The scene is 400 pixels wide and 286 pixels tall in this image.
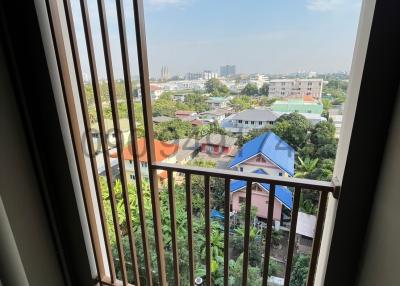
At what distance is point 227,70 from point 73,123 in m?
0.93

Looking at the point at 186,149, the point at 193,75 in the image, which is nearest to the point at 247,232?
the point at 186,149

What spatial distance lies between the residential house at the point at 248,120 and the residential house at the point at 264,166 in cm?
6

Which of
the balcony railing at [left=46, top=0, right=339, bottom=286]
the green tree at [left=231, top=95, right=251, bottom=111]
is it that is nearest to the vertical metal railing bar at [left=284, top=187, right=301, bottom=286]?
the balcony railing at [left=46, top=0, right=339, bottom=286]

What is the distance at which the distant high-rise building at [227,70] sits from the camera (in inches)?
43.5

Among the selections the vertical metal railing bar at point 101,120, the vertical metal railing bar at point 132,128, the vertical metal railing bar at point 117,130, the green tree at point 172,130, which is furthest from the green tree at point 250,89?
the vertical metal railing bar at point 101,120

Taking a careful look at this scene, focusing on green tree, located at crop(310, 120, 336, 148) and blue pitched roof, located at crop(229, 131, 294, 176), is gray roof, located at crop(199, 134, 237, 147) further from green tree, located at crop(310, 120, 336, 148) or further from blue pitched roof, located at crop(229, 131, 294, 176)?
green tree, located at crop(310, 120, 336, 148)

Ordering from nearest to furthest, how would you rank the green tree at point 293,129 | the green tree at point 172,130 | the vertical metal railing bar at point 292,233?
the green tree at point 293,129 < the vertical metal railing bar at point 292,233 < the green tree at point 172,130

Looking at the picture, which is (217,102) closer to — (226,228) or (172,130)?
(172,130)

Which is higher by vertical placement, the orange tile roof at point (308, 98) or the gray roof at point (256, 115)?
the orange tile roof at point (308, 98)

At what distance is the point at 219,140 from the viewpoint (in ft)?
3.96

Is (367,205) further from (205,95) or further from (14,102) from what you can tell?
(14,102)

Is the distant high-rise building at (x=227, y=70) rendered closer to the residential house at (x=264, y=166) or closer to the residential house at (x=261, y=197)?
the residential house at (x=264, y=166)

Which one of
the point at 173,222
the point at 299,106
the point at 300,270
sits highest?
the point at 299,106

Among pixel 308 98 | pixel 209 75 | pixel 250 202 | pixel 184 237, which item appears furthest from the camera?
pixel 184 237
